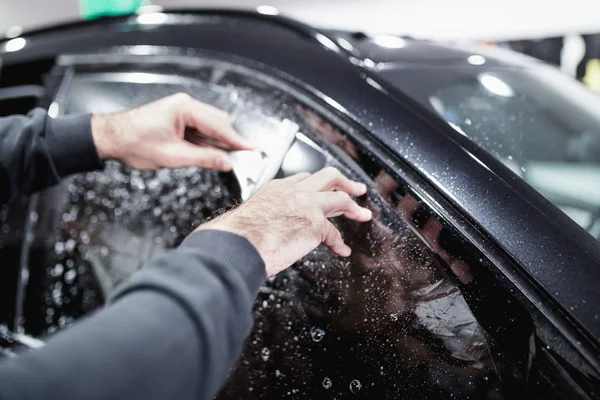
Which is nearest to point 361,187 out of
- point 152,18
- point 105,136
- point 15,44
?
point 105,136

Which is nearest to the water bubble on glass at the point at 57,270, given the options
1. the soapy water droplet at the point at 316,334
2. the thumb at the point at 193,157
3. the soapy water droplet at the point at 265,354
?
the thumb at the point at 193,157

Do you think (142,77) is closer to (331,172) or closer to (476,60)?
(331,172)

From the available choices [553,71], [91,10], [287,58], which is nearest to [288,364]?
[287,58]

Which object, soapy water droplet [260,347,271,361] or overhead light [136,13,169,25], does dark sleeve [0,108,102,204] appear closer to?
overhead light [136,13,169,25]

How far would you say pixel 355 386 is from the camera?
0.90 m

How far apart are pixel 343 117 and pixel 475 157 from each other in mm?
270

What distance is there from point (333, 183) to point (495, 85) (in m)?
0.68

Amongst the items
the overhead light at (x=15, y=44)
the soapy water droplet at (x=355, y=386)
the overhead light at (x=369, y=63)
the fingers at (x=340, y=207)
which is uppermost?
the overhead light at (x=15, y=44)

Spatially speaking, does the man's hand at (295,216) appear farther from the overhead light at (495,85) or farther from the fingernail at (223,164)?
the overhead light at (495,85)

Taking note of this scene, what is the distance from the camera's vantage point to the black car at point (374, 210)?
78cm

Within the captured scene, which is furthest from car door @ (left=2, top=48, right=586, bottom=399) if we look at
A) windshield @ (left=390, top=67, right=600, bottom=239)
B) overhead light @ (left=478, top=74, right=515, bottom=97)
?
overhead light @ (left=478, top=74, right=515, bottom=97)

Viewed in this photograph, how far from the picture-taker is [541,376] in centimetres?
73

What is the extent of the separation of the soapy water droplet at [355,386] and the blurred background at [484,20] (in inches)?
141

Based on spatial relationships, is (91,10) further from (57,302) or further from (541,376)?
(541,376)
